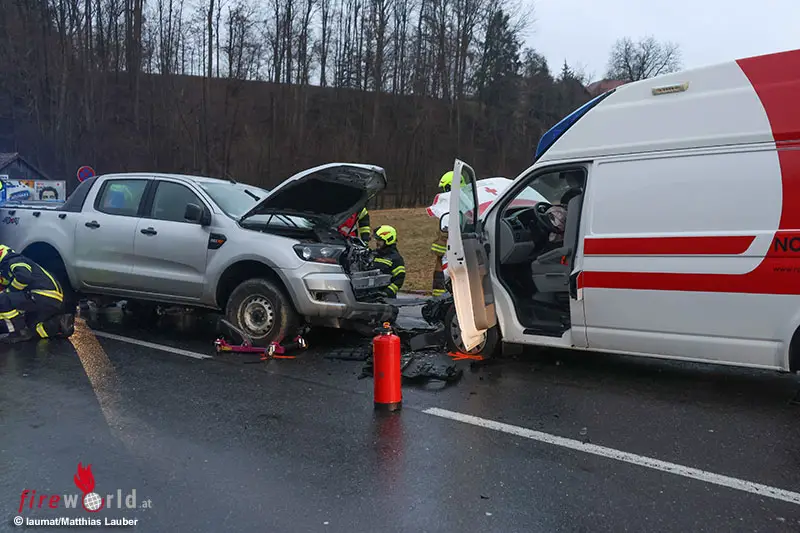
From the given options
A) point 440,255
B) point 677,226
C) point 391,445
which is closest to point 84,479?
point 391,445

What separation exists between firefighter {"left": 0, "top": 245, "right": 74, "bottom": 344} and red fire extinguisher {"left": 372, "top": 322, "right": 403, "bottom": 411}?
4.43 meters

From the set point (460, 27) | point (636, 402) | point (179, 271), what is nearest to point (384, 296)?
point (179, 271)

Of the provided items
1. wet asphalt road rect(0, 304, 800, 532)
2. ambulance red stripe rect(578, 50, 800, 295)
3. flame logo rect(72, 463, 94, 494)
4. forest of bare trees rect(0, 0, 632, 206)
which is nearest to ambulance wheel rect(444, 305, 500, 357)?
wet asphalt road rect(0, 304, 800, 532)

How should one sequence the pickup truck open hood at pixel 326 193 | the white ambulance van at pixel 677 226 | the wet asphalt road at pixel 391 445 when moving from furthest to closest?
the pickup truck open hood at pixel 326 193
the white ambulance van at pixel 677 226
the wet asphalt road at pixel 391 445

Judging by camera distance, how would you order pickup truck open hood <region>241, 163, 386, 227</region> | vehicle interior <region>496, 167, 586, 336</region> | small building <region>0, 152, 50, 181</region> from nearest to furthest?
vehicle interior <region>496, 167, 586, 336</region> < pickup truck open hood <region>241, 163, 386, 227</region> < small building <region>0, 152, 50, 181</region>

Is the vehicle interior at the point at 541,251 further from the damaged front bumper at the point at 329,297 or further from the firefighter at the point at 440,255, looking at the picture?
the firefighter at the point at 440,255

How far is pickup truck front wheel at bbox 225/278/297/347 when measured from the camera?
631 centimetres

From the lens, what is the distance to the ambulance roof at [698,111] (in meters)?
4.39

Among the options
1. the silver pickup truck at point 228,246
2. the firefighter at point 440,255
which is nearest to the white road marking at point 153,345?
the silver pickup truck at point 228,246

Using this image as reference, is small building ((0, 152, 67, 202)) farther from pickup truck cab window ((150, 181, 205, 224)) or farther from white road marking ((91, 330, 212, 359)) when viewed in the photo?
pickup truck cab window ((150, 181, 205, 224))

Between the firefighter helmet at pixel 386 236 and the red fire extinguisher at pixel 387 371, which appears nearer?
the red fire extinguisher at pixel 387 371

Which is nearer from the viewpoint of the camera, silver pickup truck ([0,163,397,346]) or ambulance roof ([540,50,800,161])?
ambulance roof ([540,50,800,161])

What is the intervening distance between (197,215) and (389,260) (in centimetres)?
238

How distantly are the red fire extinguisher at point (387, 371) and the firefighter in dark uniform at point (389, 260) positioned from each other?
2648mm
